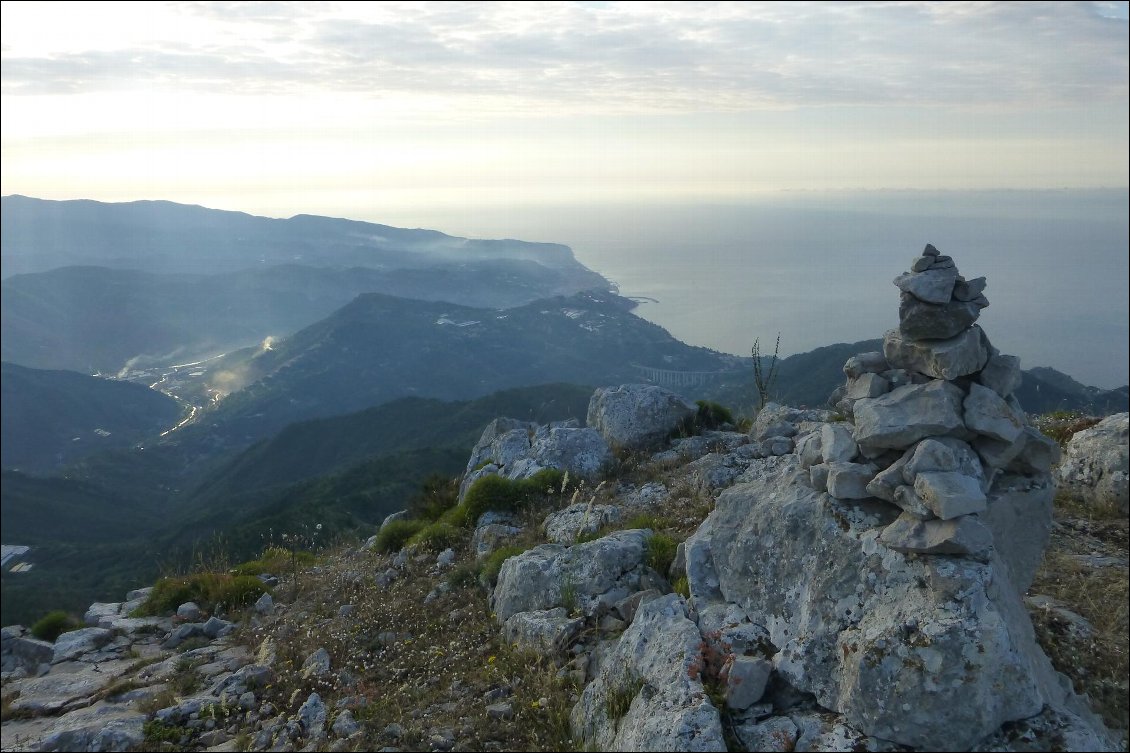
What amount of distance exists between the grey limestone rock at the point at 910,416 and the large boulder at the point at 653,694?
2.06 metres

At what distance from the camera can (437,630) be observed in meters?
7.75

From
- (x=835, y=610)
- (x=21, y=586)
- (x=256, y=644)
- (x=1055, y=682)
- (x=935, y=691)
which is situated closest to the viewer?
(x=935, y=691)

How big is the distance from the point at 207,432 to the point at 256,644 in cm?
18665

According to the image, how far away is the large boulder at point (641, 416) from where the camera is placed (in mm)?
13406

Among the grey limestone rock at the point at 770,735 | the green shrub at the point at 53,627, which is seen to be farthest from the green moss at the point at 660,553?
the green shrub at the point at 53,627

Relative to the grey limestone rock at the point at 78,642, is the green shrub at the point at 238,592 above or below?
above

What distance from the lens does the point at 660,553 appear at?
289 inches

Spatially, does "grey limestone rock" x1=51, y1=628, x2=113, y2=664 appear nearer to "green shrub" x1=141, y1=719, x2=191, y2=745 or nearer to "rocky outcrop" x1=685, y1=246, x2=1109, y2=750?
"green shrub" x1=141, y1=719, x2=191, y2=745

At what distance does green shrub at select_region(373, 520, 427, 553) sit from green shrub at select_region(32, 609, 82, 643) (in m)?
4.49

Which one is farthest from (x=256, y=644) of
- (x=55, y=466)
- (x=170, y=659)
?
(x=55, y=466)

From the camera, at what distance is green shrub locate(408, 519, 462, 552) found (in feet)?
34.6

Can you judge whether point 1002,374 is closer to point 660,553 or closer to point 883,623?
point 883,623

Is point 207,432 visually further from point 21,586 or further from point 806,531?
point 806,531

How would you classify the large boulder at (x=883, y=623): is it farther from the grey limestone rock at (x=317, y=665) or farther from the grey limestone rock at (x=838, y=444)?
the grey limestone rock at (x=317, y=665)
